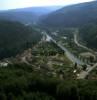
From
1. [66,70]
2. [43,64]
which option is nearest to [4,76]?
[66,70]

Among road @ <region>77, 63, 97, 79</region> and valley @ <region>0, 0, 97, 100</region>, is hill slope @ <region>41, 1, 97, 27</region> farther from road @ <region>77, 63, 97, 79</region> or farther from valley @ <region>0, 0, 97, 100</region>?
road @ <region>77, 63, 97, 79</region>

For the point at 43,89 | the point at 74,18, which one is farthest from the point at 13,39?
the point at 74,18

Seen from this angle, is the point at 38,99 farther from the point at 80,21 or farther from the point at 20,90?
the point at 80,21

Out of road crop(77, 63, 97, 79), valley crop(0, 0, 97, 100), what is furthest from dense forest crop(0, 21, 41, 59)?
road crop(77, 63, 97, 79)

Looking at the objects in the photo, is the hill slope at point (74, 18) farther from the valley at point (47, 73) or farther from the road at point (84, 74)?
the road at point (84, 74)

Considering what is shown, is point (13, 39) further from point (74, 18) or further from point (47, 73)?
point (74, 18)

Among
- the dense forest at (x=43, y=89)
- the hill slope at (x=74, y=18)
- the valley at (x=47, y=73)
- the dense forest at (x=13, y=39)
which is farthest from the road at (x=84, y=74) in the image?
the hill slope at (x=74, y=18)
